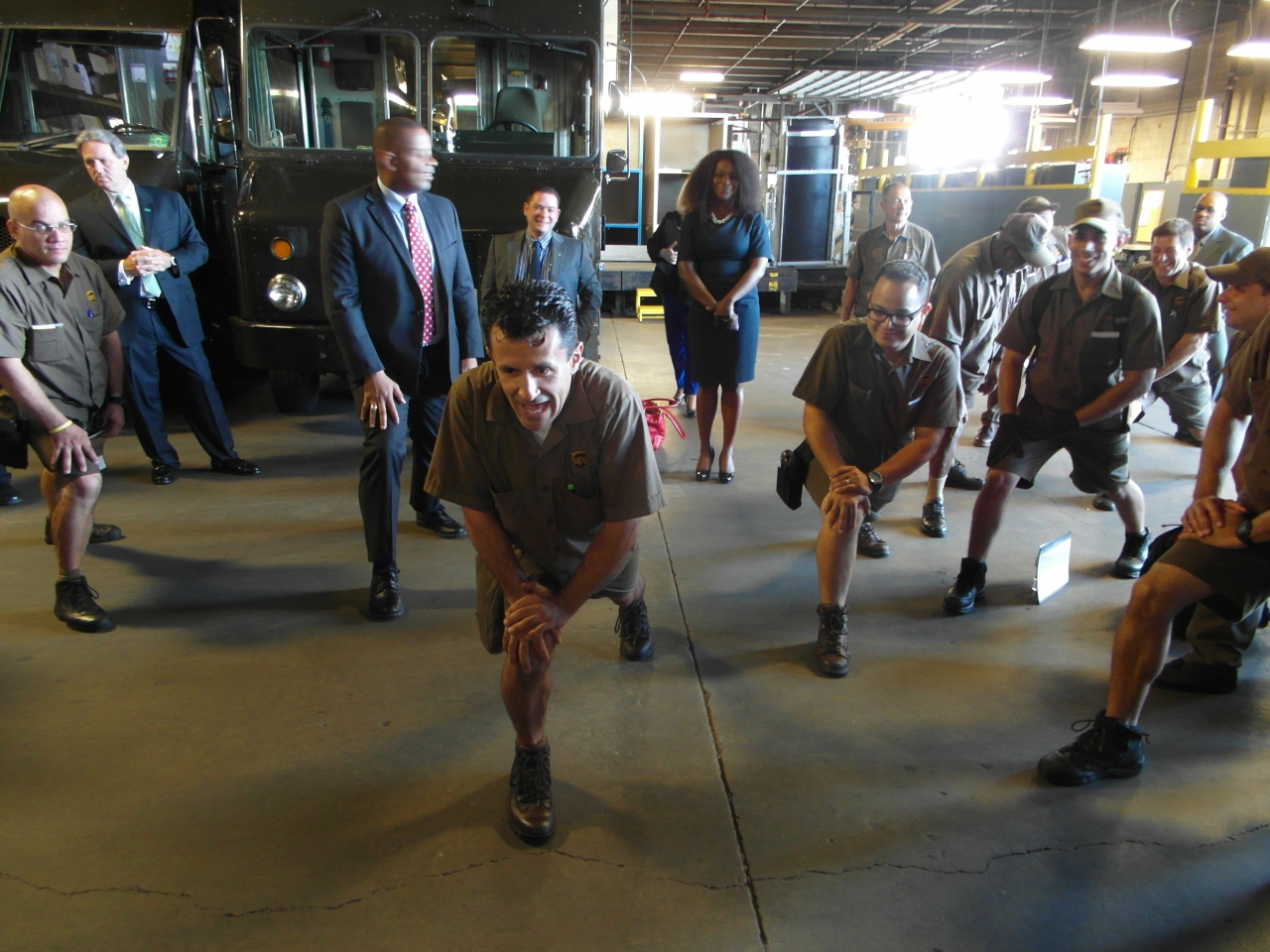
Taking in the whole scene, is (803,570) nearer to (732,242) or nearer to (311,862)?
(732,242)

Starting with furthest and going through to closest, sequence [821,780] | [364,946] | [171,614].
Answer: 1. [171,614]
2. [821,780]
3. [364,946]

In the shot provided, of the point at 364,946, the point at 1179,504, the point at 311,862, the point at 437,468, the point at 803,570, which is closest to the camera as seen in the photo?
the point at 364,946

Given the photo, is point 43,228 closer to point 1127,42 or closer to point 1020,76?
point 1127,42

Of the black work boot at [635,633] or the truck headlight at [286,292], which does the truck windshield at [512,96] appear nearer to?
the truck headlight at [286,292]

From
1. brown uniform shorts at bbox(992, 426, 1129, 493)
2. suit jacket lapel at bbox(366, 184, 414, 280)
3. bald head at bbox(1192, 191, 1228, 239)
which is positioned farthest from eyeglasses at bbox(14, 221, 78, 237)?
bald head at bbox(1192, 191, 1228, 239)

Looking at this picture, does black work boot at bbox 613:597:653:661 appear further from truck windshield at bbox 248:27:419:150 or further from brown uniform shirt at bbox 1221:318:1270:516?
truck windshield at bbox 248:27:419:150

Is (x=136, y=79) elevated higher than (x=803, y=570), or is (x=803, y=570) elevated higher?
(x=136, y=79)

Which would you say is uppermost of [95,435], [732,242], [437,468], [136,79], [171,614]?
[136,79]

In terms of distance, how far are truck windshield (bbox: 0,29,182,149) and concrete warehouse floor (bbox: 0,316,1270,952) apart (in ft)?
10.7

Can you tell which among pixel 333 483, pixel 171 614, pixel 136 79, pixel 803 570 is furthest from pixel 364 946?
pixel 136 79

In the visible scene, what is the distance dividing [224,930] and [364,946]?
324 mm

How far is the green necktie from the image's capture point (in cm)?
459

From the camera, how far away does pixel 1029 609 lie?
349 cm

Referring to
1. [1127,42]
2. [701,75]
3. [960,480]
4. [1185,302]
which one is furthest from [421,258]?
[701,75]
